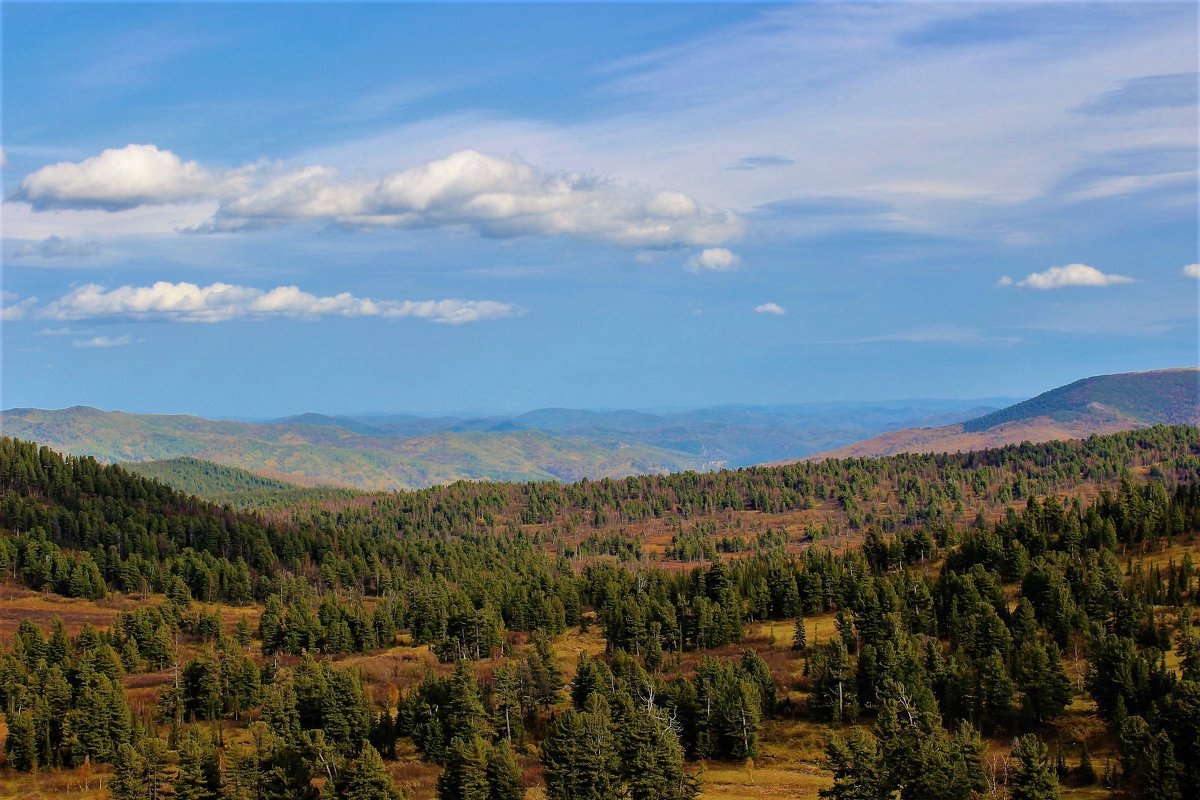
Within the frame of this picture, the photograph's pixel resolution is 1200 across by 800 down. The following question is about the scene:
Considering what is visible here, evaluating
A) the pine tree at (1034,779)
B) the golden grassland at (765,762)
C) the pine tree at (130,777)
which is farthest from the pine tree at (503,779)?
the pine tree at (1034,779)

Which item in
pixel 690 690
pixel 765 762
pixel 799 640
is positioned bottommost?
pixel 765 762

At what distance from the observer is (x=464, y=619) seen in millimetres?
167125

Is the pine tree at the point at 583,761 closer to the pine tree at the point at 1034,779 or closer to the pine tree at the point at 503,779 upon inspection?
the pine tree at the point at 503,779

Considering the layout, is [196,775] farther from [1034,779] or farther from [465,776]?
[1034,779]

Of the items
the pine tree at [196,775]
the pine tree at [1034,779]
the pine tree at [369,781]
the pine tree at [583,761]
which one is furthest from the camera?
the pine tree at [196,775]

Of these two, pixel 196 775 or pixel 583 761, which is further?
pixel 196 775

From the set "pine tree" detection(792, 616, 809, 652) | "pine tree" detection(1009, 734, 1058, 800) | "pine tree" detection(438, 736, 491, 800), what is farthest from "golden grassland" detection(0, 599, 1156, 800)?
"pine tree" detection(1009, 734, 1058, 800)

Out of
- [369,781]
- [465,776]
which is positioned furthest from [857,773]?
[369,781]

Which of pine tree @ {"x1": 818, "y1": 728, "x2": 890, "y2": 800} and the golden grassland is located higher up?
pine tree @ {"x1": 818, "y1": 728, "x2": 890, "y2": 800}

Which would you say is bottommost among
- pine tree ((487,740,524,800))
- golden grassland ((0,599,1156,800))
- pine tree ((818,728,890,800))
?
golden grassland ((0,599,1156,800))

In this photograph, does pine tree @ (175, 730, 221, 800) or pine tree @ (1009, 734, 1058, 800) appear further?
pine tree @ (175, 730, 221, 800)

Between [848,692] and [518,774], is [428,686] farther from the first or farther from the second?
[848,692]

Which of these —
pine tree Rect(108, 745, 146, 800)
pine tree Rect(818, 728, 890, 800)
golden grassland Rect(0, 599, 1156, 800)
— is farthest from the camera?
golden grassland Rect(0, 599, 1156, 800)

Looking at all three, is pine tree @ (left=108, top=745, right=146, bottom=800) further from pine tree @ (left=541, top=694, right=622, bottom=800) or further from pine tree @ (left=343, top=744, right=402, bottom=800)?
pine tree @ (left=541, top=694, right=622, bottom=800)
